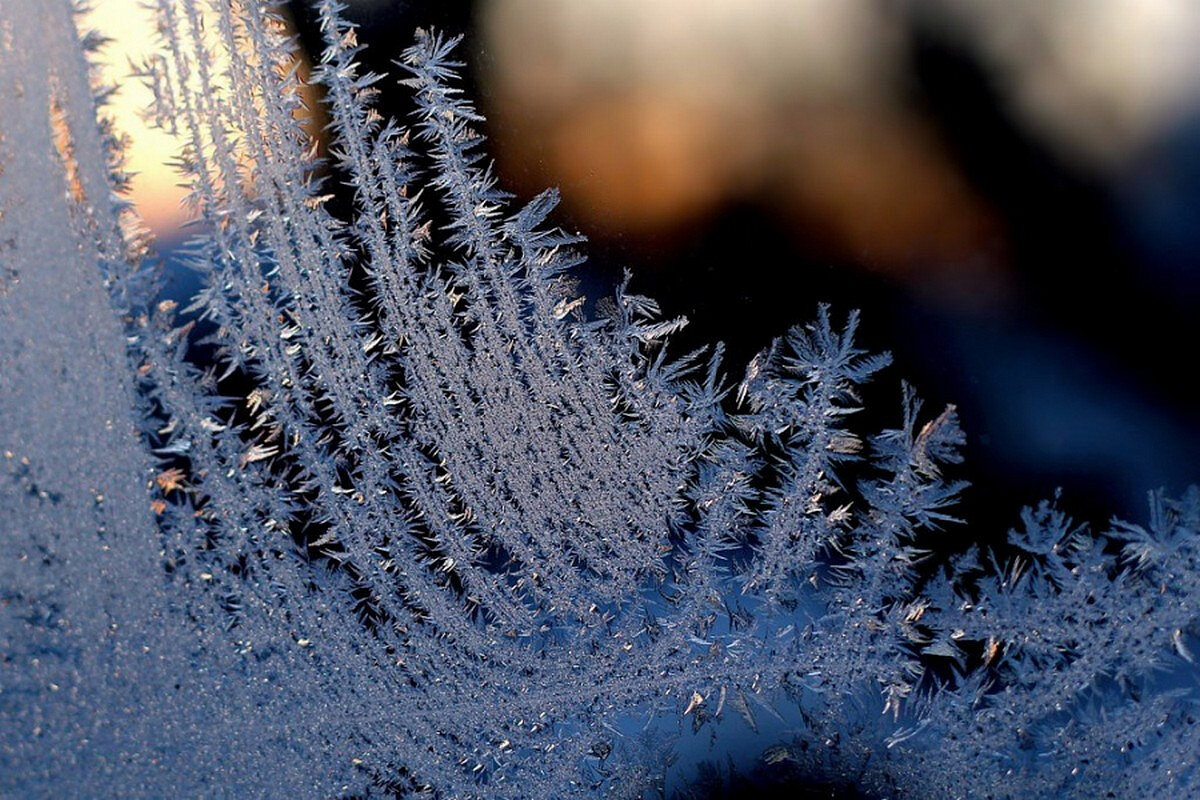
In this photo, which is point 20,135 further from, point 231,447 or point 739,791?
point 739,791

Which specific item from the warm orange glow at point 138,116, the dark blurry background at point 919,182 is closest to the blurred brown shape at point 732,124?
the dark blurry background at point 919,182

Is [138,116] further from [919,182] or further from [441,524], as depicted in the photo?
[919,182]

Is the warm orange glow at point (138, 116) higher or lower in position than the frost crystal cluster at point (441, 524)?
higher

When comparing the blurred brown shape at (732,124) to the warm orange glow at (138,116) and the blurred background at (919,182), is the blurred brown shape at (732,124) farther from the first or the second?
the warm orange glow at (138,116)

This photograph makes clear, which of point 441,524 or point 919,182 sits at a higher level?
point 919,182

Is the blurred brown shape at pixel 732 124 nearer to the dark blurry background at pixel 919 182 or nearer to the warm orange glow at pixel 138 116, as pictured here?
the dark blurry background at pixel 919 182

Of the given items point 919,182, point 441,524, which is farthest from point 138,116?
point 919,182

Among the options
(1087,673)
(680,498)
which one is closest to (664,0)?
(680,498)
